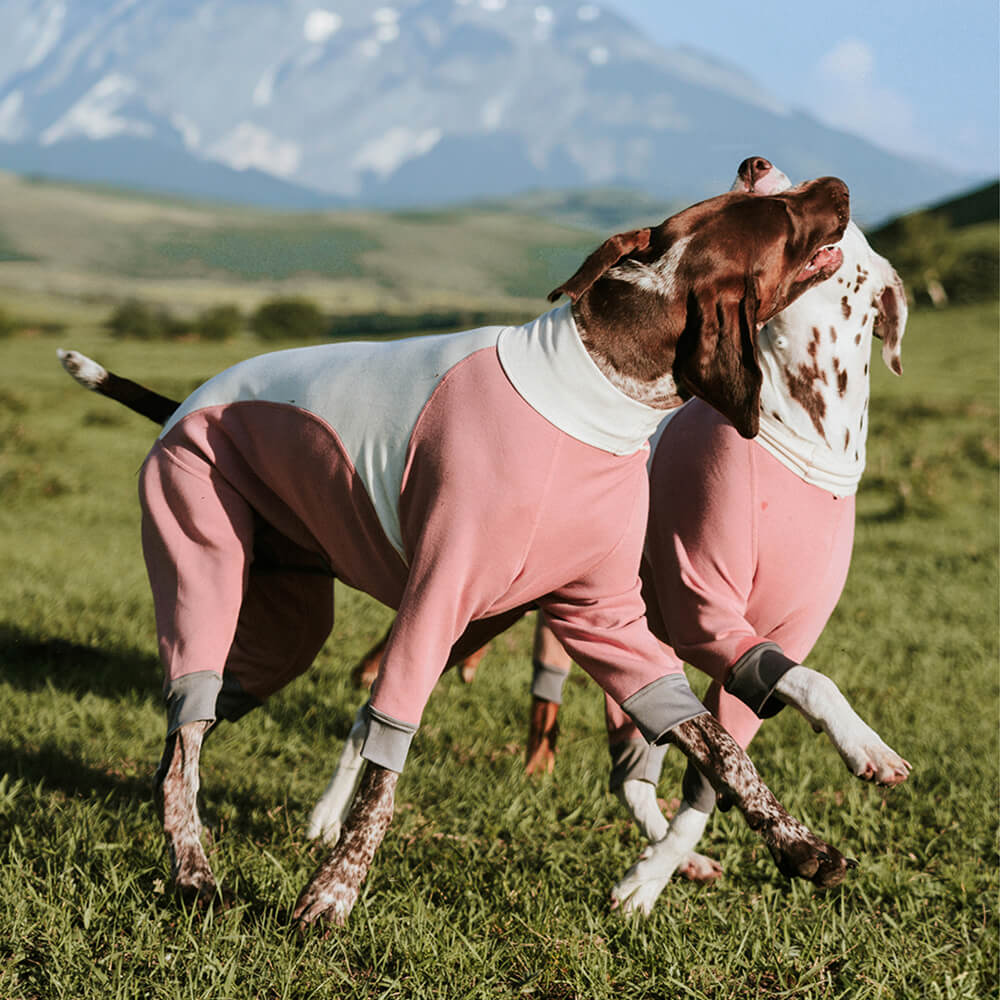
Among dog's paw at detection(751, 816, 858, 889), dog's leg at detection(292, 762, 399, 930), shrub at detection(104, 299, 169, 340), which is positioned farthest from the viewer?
shrub at detection(104, 299, 169, 340)

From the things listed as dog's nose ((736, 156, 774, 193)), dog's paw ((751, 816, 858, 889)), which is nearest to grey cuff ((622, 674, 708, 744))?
dog's paw ((751, 816, 858, 889))

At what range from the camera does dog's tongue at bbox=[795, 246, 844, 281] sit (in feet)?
10.6

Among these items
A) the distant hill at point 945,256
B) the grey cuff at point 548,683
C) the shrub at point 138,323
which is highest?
the grey cuff at point 548,683

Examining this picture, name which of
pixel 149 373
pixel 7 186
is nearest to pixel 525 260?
pixel 7 186

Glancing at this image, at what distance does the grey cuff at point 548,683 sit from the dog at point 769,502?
147cm

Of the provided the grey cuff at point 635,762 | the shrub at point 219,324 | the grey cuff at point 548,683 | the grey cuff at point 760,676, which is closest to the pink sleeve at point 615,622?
the grey cuff at point 760,676

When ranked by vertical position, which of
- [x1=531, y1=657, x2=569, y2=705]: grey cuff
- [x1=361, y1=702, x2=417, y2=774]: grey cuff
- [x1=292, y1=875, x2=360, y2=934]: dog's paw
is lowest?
[x1=531, y1=657, x2=569, y2=705]: grey cuff

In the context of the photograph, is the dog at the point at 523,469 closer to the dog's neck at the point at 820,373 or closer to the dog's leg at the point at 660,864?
the dog's neck at the point at 820,373

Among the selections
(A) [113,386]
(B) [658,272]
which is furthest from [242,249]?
(B) [658,272]

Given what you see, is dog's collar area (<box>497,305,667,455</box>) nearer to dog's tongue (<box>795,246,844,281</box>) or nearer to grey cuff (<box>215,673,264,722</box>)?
dog's tongue (<box>795,246,844,281</box>)

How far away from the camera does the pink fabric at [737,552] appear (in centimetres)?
341

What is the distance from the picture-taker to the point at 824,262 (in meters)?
3.30

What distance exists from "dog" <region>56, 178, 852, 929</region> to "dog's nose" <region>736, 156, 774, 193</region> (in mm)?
236

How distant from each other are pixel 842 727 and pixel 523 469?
44.6 inches
